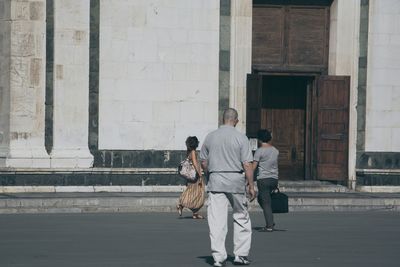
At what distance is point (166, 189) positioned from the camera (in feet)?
93.9

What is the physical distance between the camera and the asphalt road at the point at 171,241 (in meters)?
15.4

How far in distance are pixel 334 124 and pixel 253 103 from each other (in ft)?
6.70

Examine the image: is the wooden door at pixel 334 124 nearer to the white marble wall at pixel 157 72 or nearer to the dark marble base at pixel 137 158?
the white marble wall at pixel 157 72

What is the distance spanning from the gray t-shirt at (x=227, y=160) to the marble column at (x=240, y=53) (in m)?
13.8

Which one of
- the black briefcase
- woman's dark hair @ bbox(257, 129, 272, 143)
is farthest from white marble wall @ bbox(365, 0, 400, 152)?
the black briefcase

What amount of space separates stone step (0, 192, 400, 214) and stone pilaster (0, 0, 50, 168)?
1380 millimetres

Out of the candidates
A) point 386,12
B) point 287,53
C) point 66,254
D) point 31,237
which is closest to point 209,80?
point 287,53

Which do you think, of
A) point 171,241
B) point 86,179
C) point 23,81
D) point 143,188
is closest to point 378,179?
point 143,188

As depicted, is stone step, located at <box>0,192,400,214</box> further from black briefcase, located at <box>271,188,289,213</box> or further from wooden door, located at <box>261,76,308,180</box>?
black briefcase, located at <box>271,188,289,213</box>

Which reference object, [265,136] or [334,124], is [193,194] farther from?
[334,124]

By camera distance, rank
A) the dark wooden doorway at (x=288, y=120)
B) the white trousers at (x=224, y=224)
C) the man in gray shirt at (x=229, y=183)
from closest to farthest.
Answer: the white trousers at (x=224, y=224) → the man in gray shirt at (x=229, y=183) → the dark wooden doorway at (x=288, y=120)

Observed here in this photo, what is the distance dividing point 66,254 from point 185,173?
24.4ft

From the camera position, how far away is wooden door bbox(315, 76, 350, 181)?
29.7m

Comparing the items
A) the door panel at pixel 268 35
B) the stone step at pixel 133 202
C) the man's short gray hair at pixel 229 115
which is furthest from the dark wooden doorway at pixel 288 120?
the man's short gray hair at pixel 229 115
